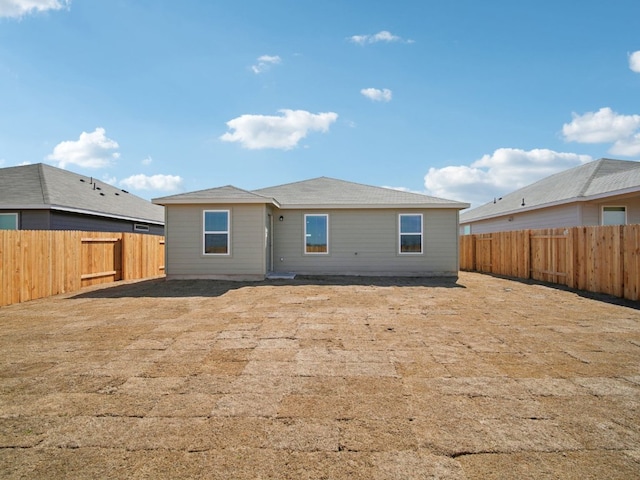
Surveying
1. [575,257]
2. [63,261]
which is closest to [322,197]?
[575,257]

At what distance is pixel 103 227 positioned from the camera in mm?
15477

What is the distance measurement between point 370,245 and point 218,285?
5593mm

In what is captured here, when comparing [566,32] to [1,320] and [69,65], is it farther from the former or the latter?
[1,320]

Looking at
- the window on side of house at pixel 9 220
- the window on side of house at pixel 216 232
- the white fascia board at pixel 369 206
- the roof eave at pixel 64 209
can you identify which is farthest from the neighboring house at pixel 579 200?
the window on side of house at pixel 9 220

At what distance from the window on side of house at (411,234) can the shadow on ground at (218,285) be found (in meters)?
1.12

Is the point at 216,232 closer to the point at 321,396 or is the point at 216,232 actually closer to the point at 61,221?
the point at 61,221

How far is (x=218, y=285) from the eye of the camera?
10.5 metres

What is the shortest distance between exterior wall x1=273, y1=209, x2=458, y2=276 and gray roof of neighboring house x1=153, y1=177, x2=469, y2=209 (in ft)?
1.15

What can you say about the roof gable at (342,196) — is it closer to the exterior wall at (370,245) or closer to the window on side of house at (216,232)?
the exterior wall at (370,245)

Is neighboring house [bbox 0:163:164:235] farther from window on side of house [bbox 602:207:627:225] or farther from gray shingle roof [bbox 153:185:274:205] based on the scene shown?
window on side of house [bbox 602:207:627:225]

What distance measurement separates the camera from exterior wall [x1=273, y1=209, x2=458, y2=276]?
12703 mm

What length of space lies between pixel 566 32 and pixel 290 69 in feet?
28.2

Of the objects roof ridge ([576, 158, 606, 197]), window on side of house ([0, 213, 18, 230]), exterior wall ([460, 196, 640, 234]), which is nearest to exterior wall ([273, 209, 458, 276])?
exterior wall ([460, 196, 640, 234])

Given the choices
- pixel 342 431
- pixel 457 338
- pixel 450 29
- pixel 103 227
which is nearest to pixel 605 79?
pixel 450 29
